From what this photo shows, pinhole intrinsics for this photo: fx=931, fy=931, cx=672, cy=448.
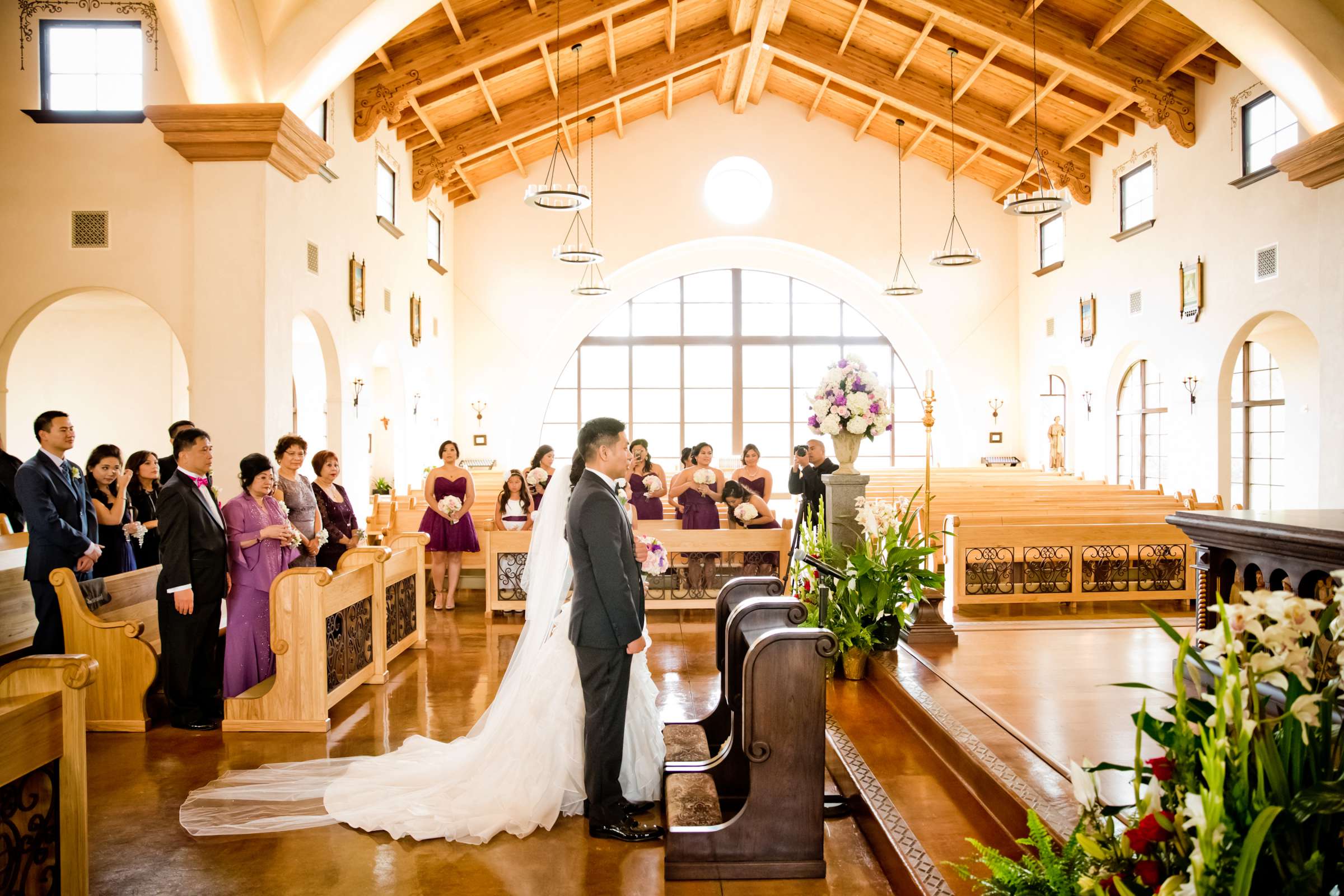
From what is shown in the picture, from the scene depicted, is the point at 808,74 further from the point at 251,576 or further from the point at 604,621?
the point at 604,621

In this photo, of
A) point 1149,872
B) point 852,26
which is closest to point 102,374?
point 852,26

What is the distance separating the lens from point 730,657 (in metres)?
3.51

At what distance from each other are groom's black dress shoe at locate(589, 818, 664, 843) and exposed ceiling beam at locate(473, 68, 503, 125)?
9441 mm

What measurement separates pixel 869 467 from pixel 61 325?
1186cm

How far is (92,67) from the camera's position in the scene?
7.43m

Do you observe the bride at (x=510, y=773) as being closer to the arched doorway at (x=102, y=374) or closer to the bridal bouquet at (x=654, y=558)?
the bridal bouquet at (x=654, y=558)

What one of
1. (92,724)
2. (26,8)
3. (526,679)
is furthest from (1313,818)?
(26,8)

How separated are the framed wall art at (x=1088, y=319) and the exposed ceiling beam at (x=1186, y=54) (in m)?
3.44

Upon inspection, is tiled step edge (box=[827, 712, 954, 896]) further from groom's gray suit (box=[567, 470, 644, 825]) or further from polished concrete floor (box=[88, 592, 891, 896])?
groom's gray suit (box=[567, 470, 644, 825])

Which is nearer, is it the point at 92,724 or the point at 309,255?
Answer: the point at 92,724

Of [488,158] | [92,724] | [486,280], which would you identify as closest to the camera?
[92,724]

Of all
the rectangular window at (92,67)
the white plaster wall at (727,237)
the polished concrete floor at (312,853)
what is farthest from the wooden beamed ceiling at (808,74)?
the polished concrete floor at (312,853)

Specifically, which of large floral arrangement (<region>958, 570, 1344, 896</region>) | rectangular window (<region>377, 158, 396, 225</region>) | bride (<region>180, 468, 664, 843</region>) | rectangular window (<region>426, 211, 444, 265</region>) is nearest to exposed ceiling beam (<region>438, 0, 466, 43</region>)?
rectangular window (<region>377, 158, 396, 225</region>)

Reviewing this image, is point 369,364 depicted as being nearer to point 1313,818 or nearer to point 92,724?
point 92,724
